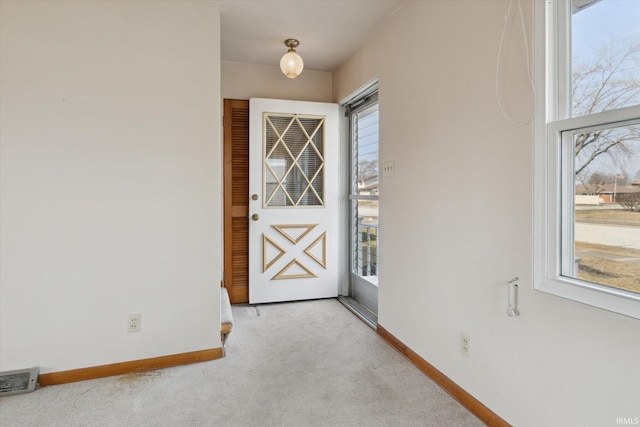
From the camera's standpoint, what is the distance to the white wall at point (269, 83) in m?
3.59

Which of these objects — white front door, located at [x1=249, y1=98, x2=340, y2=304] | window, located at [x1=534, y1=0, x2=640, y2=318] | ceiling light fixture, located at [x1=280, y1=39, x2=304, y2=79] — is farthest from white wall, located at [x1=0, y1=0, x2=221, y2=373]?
window, located at [x1=534, y1=0, x2=640, y2=318]

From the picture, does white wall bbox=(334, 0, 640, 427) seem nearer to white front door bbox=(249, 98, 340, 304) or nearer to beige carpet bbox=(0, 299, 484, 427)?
beige carpet bbox=(0, 299, 484, 427)

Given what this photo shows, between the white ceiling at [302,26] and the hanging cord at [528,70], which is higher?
the white ceiling at [302,26]

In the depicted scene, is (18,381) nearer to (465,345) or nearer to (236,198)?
(236,198)

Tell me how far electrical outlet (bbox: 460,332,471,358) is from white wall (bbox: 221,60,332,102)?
9.08 feet

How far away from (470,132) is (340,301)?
2258mm

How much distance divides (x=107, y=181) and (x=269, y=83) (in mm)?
2031

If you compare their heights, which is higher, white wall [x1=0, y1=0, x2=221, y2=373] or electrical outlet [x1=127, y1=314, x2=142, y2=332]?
white wall [x1=0, y1=0, x2=221, y2=373]

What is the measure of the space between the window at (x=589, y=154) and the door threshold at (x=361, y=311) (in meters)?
1.74

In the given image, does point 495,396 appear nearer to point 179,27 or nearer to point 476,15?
point 476,15

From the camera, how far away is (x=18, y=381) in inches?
78.7

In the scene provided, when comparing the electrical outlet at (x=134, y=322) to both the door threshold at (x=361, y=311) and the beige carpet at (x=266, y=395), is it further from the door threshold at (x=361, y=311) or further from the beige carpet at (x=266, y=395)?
the door threshold at (x=361, y=311)

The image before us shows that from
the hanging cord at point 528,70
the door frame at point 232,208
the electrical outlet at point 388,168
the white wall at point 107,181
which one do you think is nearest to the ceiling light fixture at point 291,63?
the white wall at point 107,181

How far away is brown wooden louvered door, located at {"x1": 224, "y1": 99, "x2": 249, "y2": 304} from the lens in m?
3.55
